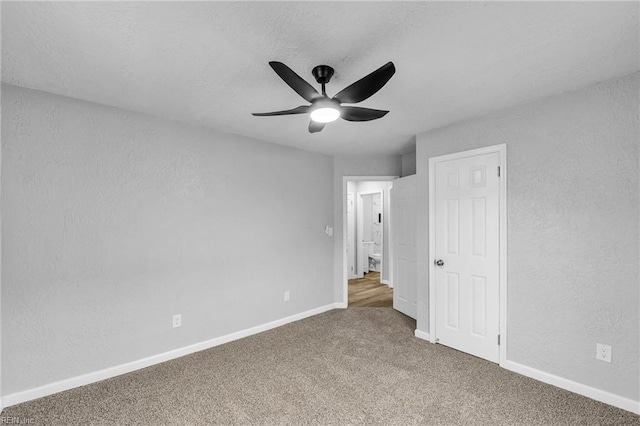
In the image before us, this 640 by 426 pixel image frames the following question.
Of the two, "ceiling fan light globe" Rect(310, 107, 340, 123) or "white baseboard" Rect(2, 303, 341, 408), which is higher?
"ceiling fan light globe" Rect(310, 107, 340, 123)

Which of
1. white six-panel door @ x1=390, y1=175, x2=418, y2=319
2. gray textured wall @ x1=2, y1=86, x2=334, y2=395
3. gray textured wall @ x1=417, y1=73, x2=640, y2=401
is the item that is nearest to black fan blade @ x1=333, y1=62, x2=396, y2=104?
gray textured wall @ x1=417, y1=73, x2=640, y2=401

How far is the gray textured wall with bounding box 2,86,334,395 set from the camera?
7.56 ft

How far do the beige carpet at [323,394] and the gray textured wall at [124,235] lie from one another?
35 cm

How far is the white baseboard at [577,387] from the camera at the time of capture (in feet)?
7.03

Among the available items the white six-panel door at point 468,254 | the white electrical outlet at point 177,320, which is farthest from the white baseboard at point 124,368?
the white six-panel door at point 468,254

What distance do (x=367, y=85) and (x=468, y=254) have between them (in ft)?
7.09

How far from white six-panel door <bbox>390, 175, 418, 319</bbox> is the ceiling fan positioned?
7.48 feet

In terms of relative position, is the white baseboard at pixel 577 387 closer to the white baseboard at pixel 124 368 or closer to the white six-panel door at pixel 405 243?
the white six-panel door at pixel 405 243

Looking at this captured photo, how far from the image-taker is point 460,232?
314 centimetres

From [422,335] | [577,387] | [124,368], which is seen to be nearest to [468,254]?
[422,335]

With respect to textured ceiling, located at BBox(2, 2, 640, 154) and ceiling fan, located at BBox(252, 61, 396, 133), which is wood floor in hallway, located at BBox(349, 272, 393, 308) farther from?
ceiling fan, located at BBox(252, 61, 396, 133)

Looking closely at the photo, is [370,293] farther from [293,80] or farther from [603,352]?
[293,80]

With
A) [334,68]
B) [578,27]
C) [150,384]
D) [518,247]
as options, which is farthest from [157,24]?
[518,247]

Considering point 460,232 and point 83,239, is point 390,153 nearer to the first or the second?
point 460,232
